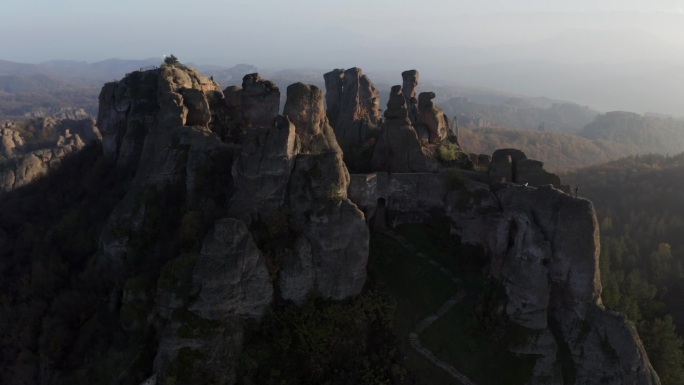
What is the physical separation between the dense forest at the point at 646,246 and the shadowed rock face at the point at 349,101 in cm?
2486

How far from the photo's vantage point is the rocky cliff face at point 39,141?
2675 inches

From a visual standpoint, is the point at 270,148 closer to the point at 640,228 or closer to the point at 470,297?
the point at 470,297

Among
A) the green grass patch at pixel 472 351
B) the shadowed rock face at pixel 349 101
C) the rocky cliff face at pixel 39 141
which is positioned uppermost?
the shadowed rock face at pixel 349 101

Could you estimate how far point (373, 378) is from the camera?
74.6 feet

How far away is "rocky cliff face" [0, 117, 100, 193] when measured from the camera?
223ft

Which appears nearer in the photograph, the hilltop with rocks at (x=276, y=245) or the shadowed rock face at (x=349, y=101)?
the hilltop with rocks at (x=276, y=245)

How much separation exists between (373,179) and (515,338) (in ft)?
38.8

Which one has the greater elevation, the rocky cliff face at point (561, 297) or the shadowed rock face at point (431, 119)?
the shadowed rock face at point (431, 119)

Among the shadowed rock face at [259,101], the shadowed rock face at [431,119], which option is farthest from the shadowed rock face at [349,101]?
the shadowed rock face at [259,101]

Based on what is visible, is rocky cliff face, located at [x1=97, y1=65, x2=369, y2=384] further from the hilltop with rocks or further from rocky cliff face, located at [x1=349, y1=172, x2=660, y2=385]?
rocky cliff face, located at [x1=349, y1=172, x2=660, y2=385]

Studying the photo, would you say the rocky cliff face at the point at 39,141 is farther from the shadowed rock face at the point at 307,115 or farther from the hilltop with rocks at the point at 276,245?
the shadowed rock face at the point at 307,115

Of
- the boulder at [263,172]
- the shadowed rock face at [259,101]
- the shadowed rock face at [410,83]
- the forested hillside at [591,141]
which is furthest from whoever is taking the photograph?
the forested hillside at [591,141]

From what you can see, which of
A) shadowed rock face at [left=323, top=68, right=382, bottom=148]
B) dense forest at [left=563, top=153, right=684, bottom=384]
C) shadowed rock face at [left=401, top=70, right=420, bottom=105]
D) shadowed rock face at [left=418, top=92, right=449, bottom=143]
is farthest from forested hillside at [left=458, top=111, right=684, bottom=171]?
shadowed rock face at [left=418, top=92, right=449, bottom=143]

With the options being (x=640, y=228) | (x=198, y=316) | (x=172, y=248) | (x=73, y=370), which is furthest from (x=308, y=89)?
(x=640, y=228)
